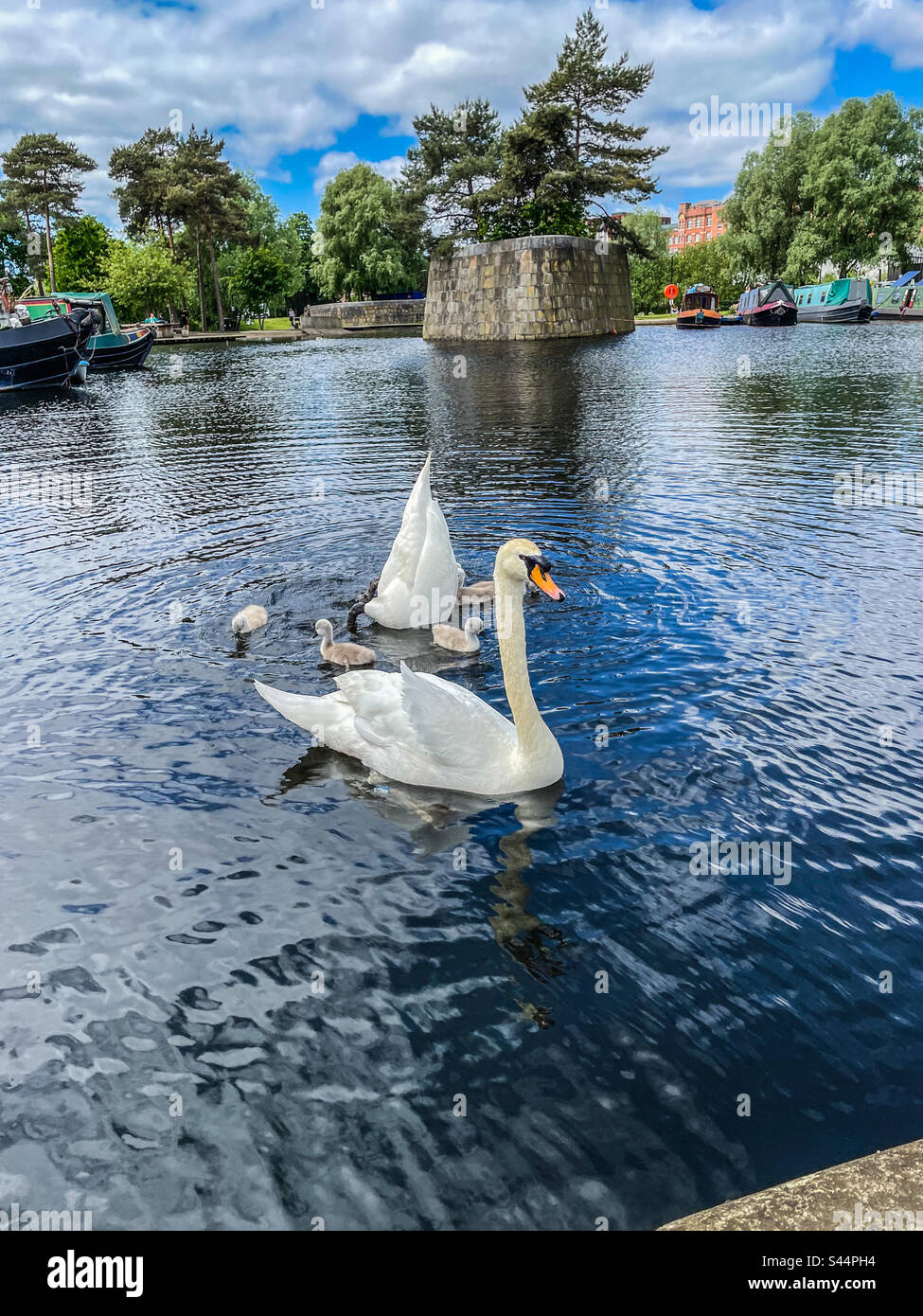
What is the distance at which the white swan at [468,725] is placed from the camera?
17.7 feet

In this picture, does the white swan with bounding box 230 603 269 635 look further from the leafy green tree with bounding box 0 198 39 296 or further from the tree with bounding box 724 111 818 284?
the leafy green tree with bounding box 0 198 39 296

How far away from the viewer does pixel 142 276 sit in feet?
251

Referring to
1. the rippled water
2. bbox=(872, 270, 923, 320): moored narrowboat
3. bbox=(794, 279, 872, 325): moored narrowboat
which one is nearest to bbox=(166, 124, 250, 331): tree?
bbox=(794, 279, 872, 325): moored narrowboat

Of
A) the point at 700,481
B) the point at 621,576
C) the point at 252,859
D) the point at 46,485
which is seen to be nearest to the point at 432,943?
the point at 252,859

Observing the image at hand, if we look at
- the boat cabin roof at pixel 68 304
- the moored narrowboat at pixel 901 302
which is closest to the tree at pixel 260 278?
the boat cabin roof at pixel 68 304

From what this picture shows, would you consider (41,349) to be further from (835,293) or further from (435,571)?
(835,293)

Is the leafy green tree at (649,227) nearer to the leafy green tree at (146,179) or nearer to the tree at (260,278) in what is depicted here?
the tree at (260,278)

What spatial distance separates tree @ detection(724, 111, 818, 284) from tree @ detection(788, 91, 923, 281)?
1256 millimetres

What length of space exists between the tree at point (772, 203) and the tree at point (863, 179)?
Result: 1256 millimetres

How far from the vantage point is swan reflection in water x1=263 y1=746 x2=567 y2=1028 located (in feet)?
14.4

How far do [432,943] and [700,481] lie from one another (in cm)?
1204
